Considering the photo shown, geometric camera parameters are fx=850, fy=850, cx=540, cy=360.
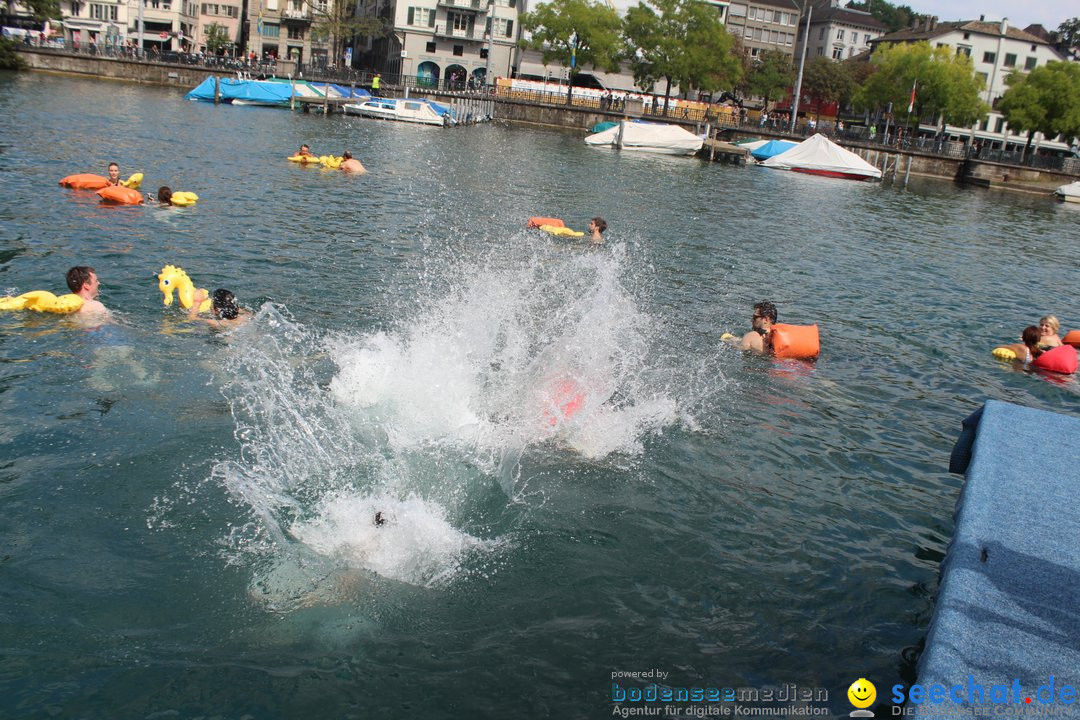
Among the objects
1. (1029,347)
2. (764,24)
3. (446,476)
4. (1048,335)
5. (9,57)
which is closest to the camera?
(446,476)

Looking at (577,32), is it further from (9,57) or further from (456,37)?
(9,57)

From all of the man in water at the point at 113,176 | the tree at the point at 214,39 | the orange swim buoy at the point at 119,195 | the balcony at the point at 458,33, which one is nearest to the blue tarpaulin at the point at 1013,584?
the orange swim buoy at the point at 119,195

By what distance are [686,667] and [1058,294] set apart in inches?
852

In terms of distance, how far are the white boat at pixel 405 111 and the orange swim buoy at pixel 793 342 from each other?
48.5 meters

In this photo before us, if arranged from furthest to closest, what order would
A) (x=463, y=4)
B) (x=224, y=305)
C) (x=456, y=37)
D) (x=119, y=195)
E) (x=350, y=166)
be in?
(x=456, y=37), (x=463, y=4), (x=350, y=166), (x=119, y=195), (x=224, y=305)

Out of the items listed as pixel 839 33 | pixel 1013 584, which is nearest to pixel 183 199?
pixel 1013 584

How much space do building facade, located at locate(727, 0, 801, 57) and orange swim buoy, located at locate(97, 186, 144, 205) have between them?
111255 mm

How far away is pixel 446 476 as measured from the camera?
8281 mm

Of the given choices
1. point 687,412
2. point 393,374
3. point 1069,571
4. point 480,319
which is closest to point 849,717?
point 1069,571

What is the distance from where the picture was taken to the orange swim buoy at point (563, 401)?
31.8 ft

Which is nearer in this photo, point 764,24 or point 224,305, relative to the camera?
point 224,305

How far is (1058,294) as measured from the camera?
23062 millimetres

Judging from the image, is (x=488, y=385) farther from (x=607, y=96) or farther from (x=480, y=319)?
(x=607, y=96)

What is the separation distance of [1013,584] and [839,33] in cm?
13245
